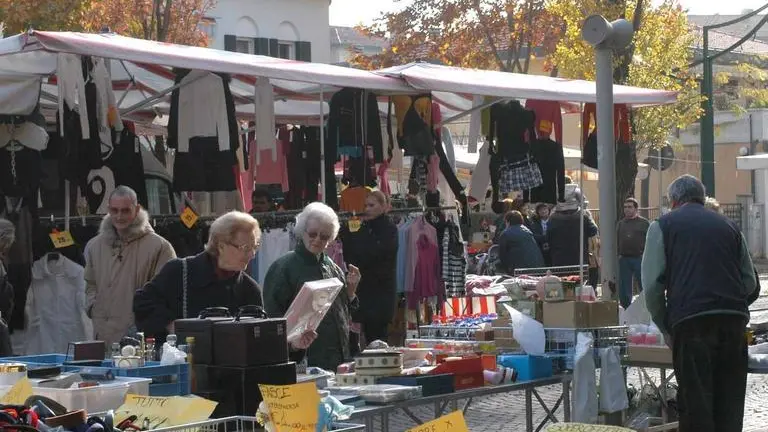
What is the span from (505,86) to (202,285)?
16.0 feet

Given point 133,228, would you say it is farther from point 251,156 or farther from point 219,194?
point 251,156

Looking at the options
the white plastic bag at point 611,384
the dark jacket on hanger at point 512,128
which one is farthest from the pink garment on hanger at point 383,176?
the white plastic bag at point 611,384

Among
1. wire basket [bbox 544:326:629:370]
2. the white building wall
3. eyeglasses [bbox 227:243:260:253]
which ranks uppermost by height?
the white building wall

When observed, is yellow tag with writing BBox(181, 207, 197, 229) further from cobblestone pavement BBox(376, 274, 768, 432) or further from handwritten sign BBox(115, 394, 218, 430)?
handwritten sign BBox(115, 394, 218, 430)

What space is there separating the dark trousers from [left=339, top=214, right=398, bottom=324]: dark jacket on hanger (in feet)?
11.5

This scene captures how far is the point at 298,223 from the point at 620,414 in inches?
84.5

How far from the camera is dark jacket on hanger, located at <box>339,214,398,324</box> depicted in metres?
10.7

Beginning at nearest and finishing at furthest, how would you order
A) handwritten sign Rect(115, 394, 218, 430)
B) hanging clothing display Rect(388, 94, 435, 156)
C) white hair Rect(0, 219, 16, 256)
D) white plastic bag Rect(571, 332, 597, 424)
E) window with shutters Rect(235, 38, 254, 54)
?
handwritten sign Rect(115, 394, 218, 430), white plastic bag Rect(571, 332, 597, 424), white hair Rect(0, 219, 16, 256), hanging clothing display Rect(388, 94, 435, 156), window with shutters Rect(235, 38, 254, 54)

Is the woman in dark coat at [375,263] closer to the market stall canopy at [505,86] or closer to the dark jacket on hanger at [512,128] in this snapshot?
the market stall canopy at [505,86]

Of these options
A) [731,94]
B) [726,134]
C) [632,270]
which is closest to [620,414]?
[632,270]

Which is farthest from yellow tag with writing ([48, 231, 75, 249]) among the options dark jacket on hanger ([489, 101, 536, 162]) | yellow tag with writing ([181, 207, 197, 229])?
dark jacket on hanger ([489, 101, 536, 162])

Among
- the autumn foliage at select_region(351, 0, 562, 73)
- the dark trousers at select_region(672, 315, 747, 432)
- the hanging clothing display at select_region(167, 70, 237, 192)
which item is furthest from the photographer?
the autumn foliage at select_region(351, 0, 562, 73)

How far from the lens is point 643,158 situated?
3388 centimetres

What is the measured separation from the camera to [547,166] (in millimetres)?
13008
